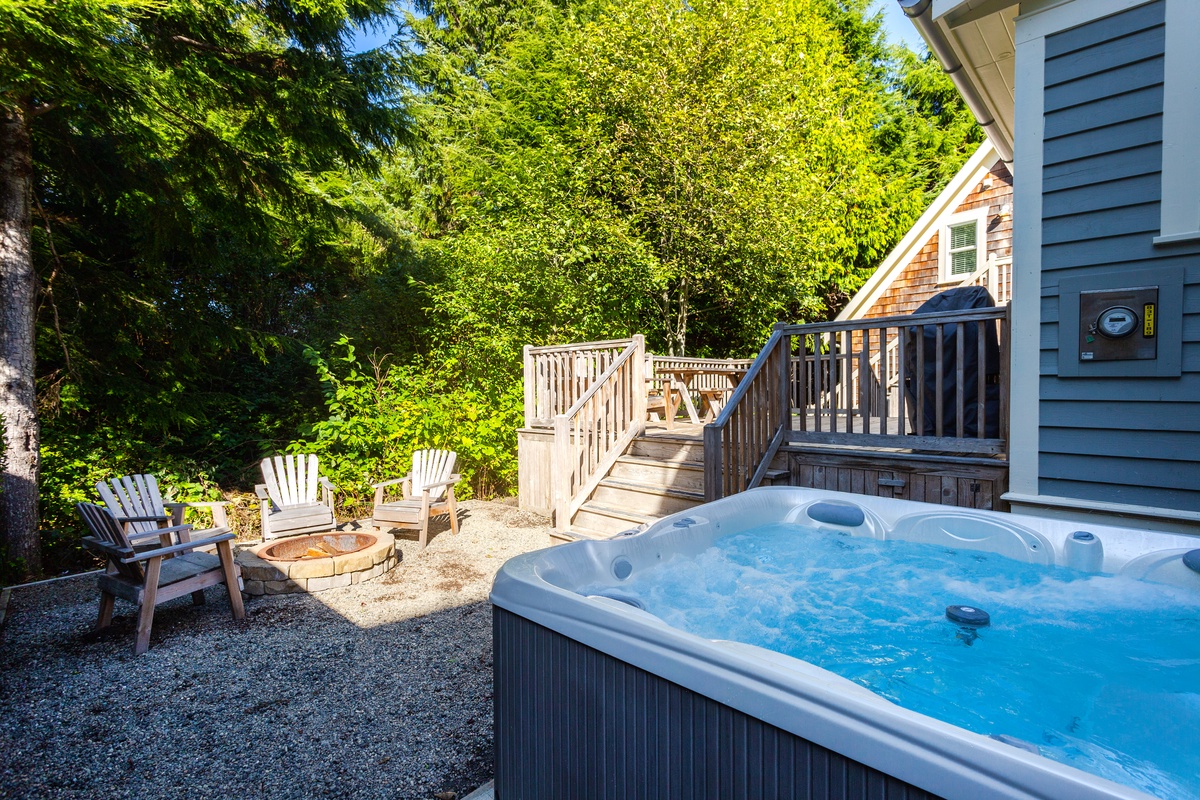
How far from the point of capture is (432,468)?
5.66 m

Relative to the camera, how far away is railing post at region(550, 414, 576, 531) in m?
5.00

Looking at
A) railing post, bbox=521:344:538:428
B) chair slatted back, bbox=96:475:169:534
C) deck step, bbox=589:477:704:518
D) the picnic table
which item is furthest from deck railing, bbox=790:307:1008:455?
chair slatted back, bbox=96:475:169:534

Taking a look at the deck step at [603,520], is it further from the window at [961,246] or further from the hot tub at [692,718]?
the window at [961,246]

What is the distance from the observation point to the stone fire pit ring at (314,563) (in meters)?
3.95

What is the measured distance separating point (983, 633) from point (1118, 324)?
170 cm

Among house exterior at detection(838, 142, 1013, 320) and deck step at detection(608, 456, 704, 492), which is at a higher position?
house exterior at detection(838, 142, 1013, 320)

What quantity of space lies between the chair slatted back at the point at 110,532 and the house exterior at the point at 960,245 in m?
8.05

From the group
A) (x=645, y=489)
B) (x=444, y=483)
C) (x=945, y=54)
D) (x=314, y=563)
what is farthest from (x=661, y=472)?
(x=945, y=54)

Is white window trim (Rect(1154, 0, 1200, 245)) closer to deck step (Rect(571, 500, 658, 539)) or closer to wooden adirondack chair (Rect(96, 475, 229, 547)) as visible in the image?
deck step (Rect(571, 500, 658, 539))

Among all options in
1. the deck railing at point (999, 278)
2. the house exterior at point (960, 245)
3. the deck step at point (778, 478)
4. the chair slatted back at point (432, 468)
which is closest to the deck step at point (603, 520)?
the deck step at point (778, 478)

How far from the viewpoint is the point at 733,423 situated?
4.07 metres

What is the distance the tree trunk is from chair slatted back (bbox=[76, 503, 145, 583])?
5.12ft

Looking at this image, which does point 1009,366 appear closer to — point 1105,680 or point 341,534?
point 1105,680

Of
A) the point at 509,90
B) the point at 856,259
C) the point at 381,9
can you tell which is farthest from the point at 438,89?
the point at 856,259
